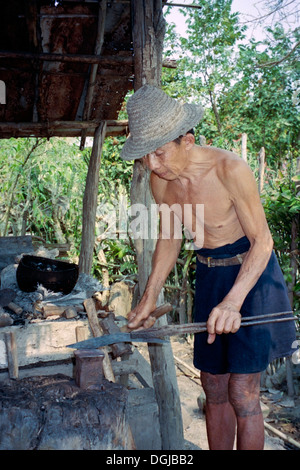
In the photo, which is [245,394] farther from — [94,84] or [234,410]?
[94,84]

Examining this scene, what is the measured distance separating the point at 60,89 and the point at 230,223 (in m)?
3.51

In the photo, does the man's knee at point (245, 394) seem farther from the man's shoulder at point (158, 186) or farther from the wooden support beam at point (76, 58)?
the wooden support beam at point (76, 58)

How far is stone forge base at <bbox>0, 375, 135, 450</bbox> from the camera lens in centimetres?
187

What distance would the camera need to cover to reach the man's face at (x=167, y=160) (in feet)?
7.57

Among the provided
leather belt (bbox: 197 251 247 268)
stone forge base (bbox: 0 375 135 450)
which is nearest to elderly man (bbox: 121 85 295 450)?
leather belt (bbox: 197 251 247 268)

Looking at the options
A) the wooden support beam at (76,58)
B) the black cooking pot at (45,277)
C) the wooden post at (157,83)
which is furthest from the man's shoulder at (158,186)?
the wooden support beam at (76,58)

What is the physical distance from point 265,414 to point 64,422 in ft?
10.3

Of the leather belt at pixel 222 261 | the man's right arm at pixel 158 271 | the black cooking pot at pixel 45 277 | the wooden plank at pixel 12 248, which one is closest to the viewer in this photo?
the leather belt at pixel 222 261

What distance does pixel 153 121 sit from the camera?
2262mm

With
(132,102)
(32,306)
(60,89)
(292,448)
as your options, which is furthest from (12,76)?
(292,448)

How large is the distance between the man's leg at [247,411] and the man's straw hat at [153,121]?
4.36 feet

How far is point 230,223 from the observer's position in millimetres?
2514

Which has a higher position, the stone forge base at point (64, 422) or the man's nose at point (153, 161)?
the man's nose at point (153, 161)

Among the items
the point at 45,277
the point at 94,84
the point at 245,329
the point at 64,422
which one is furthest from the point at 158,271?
the point at 94,84
